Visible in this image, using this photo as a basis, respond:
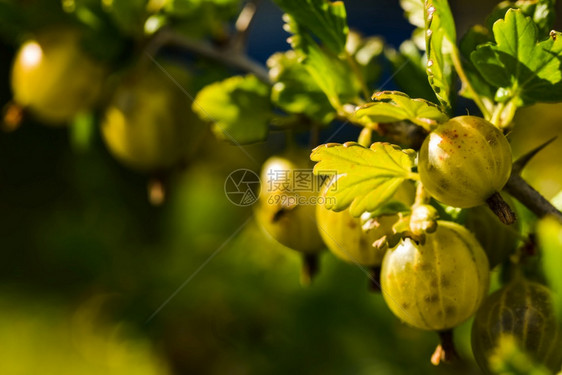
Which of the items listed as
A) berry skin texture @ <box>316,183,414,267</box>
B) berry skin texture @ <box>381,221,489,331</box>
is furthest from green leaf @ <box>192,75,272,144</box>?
berry skin texture @ <box>381,221,489,331</box>

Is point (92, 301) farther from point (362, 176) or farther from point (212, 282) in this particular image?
point (362, 176)

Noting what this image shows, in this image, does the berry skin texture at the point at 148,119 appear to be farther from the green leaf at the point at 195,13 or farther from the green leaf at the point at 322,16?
the green leaf at the point at 322,16

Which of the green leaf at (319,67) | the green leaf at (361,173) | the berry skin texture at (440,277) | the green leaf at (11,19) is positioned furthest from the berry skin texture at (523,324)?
the green leaf at (11,19)

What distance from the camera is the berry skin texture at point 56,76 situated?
0.84 meters

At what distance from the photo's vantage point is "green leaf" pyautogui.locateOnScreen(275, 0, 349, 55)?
0.57m

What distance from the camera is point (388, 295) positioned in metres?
0.51

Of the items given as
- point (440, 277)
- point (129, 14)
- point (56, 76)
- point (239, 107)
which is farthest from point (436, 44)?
point (56, 76)

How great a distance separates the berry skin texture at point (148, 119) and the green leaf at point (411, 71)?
11.8 inches

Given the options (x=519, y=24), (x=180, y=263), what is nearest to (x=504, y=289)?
(x=519, y=24)

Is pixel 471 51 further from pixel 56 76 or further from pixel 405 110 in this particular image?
pixel 56 76

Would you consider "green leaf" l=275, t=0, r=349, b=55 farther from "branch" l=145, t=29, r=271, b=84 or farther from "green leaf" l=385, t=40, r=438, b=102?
"branch" l=145, t=29, r=271, b=84

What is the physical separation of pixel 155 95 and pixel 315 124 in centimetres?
25

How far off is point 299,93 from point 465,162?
0.81 ft

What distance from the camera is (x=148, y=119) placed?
32.7 inches
